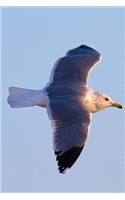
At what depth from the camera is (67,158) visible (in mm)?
4887

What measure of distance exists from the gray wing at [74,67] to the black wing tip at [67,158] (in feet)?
3.01

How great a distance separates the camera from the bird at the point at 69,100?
4.93 m

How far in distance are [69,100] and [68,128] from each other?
0.34 m

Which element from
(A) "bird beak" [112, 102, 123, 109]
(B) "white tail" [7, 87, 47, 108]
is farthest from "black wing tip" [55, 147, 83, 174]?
(A) "bird beak" [112, 102, 123, 109]

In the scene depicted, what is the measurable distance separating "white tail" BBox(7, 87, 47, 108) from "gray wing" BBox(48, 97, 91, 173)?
4.4 inches

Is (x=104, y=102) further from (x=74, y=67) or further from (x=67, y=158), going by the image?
(x=67, y=158)

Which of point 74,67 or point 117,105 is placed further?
point 117,105

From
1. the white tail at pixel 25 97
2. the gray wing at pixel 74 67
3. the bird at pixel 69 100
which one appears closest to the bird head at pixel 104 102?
the bird at pixel 69 100

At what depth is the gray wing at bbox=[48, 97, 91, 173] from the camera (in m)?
4.89

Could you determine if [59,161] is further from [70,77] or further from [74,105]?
[70,77]

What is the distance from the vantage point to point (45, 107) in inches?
211

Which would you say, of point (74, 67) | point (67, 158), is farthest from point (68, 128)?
point (74, 67)

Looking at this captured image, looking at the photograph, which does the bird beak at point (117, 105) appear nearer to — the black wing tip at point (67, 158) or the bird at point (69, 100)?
the bird at point (69, 100)

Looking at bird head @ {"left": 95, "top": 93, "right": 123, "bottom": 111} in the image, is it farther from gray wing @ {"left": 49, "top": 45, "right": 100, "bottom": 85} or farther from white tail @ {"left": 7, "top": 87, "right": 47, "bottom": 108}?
white tail @ {"left": 7, "top": 87, "right": 47, "bottom": 108}
